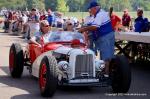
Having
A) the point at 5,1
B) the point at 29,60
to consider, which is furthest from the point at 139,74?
the point at 5,1

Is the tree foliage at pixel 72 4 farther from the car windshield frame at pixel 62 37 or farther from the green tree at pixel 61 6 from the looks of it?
the car windshield frame at pixel 62 37

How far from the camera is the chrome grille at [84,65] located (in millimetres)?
9688

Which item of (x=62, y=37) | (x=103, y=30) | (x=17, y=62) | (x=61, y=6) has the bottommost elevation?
(x=61, y=6)

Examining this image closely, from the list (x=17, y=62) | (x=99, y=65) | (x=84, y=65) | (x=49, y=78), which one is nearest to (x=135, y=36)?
(x=17, y=62)

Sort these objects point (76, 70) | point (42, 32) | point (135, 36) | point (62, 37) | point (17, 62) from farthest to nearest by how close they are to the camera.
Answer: point (135, 36) → point (17, 62) → point (42, 32) → point (62, 37) → point (76, 70)

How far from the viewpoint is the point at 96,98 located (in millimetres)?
9250

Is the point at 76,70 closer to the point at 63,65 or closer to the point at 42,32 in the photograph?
the point at 63,65

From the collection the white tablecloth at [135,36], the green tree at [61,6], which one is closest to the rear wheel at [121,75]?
the white tablecloth at [135,36]

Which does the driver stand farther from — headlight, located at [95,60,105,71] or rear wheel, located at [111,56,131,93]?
rear wheel, located at [111,56,131,93]

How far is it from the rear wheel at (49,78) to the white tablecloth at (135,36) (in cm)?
456

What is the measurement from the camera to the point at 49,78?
9086 mm

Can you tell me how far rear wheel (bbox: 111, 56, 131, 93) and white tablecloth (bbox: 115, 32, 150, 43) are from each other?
3.47m

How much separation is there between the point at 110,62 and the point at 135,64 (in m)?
5.93

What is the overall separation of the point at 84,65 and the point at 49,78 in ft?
3.15
